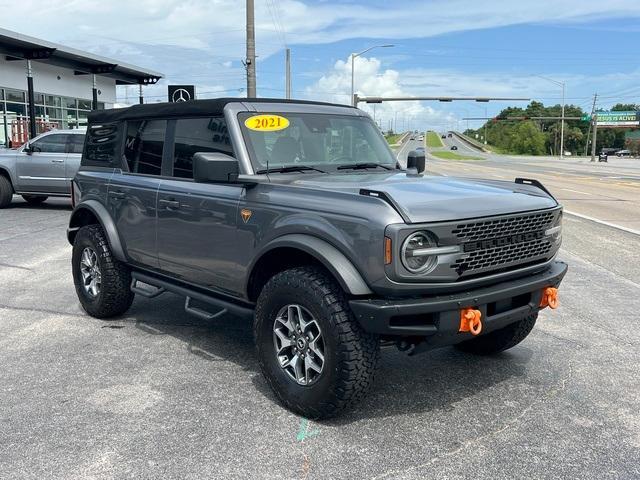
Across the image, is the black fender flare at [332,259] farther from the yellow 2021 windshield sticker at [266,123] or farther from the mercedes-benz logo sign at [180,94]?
the mercedes-benz logo sign at [180,94]

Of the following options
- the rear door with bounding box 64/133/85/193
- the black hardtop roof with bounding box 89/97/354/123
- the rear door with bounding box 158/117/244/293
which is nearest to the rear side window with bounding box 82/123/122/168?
the black hardtop roof with bounding box 89/97/354/123

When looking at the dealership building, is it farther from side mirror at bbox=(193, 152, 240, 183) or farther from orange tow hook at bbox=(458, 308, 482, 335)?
orange tow hook at bbox=(458, 308, 482, 335)

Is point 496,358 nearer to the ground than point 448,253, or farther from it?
nearer to the ground

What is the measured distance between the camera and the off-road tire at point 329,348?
136 inches

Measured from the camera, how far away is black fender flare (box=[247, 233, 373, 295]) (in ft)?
11.2

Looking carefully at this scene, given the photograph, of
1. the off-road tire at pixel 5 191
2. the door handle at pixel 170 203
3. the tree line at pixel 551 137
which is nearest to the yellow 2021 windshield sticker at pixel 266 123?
the door handle at pixel 170 203

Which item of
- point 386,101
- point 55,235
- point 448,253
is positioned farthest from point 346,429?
point 386,101

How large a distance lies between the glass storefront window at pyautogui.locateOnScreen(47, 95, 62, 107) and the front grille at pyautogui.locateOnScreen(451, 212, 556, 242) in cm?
3457

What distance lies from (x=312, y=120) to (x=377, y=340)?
6.61 feet

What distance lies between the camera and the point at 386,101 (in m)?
47.8

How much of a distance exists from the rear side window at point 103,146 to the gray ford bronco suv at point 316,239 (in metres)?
0.09

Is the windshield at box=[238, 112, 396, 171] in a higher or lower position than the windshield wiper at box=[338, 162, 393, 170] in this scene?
higher

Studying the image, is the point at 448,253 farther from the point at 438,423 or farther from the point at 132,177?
the point at 132,177

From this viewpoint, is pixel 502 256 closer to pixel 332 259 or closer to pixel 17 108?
pixel 332 259
